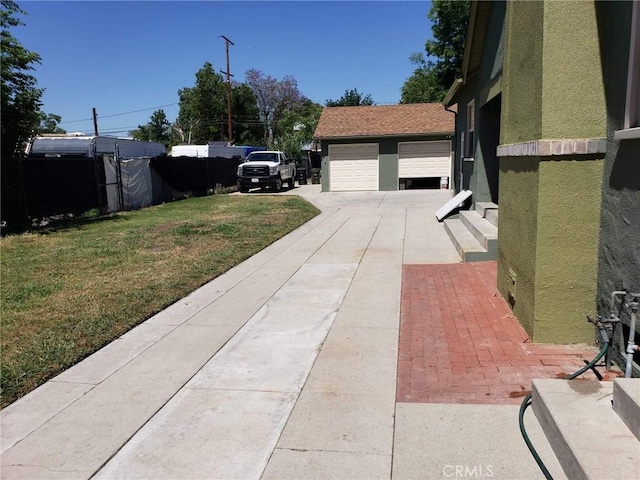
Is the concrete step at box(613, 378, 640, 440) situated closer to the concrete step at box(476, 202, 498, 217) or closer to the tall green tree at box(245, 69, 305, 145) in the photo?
the concrete step at box(476, 202, 498, 217)

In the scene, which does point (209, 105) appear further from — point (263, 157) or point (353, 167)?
point (353, 167)

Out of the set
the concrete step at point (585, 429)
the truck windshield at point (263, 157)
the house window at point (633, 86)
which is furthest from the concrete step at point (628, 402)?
the truck windshield at point (263, 157)

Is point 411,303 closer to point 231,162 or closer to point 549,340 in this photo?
point 549,340

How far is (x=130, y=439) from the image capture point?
3.46 metres

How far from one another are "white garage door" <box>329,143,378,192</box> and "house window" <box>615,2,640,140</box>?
73.7ft

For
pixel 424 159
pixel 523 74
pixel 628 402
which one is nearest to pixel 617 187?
pixel 523 74

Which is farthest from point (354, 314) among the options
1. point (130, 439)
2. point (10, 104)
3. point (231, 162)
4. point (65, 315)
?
point (231, 162)

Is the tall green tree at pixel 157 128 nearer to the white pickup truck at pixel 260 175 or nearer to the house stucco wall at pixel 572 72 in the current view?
the white pickup truck at pixel 260 175

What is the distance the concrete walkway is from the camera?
3.13 metres

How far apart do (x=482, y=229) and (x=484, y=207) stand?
63.6 inches

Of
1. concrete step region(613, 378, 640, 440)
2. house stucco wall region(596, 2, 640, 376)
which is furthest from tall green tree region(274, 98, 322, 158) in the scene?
concrete step region(613, 378, 640, 440)

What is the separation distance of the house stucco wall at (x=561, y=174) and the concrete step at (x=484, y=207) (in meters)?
5.45

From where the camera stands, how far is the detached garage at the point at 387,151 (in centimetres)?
2557

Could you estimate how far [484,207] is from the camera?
419 inches
